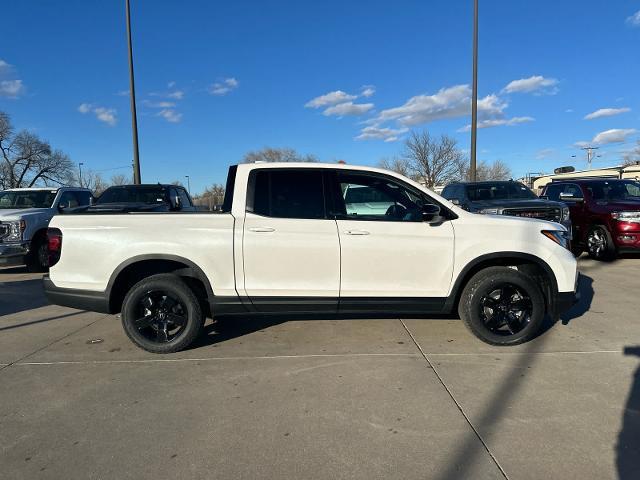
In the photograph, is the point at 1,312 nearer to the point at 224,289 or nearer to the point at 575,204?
the point at 224,289

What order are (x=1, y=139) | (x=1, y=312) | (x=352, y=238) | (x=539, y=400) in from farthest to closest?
1. (x=1, y=139)
2. (x=1, y=312)
3. (x=352, y=238)
4. (x=539, y=400)

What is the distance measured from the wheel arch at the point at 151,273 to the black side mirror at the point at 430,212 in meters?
2.23

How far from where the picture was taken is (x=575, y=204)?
1054 cm

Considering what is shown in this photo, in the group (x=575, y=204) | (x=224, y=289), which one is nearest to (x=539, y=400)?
(x=224, y=289)

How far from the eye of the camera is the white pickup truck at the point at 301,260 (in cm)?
428

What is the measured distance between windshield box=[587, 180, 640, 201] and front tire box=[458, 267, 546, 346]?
23.9 feet

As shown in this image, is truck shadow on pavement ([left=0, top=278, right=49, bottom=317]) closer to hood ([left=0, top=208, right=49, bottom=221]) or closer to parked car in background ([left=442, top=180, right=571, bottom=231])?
hood ([left=0, top=208, right=49, bottom=221])

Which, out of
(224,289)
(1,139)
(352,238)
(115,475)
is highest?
(1,139)

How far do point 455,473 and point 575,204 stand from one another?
9.87 m

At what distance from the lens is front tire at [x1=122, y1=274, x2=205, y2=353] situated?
4.33m

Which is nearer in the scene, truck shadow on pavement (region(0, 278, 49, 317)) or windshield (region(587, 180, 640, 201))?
truck shadow on pavement (region(0, 278, 49, 317))

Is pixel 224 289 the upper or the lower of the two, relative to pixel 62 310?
upper

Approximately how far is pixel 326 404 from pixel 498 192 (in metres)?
8.16

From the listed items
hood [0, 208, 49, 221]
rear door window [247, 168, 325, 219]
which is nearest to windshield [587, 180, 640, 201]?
rear door window [247, 168, 325, 219]
